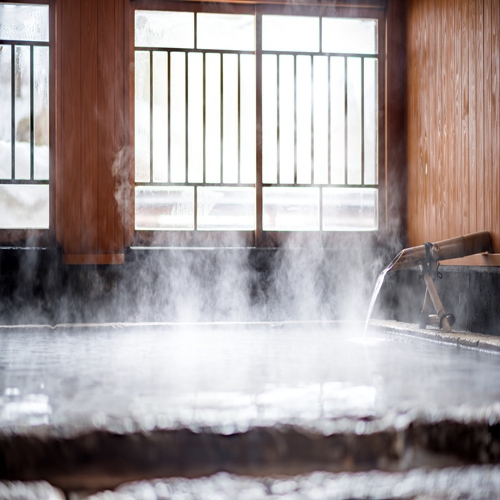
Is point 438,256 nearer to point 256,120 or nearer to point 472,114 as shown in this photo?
point 472,114

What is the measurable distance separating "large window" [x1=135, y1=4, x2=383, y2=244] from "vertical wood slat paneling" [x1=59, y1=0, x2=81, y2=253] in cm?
48

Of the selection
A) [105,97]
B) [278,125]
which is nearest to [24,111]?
[105,97]

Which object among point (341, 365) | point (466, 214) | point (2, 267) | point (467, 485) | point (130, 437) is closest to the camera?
point (130, 437)

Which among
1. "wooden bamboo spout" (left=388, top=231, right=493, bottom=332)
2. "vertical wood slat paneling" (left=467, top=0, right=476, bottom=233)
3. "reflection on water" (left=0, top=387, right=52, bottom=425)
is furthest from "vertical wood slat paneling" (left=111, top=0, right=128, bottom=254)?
"reflection on water" (left=0, top=387, right=52, bottom=425)

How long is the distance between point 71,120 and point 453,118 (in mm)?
2871

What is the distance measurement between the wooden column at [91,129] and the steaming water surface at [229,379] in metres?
1.10

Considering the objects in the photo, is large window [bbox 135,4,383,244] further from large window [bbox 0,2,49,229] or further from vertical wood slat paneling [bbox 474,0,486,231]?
vertical wood slat paneling [bbox 474,0,486,231]

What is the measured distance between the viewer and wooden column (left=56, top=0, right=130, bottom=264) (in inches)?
210

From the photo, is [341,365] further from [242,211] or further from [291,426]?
[242,211]

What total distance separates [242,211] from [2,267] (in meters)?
1.94

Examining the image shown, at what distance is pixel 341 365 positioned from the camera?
10.2ft

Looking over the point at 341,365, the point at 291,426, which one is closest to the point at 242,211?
the point at 341,365

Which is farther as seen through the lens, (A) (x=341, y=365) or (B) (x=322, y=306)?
(B) (x=322, y=306)

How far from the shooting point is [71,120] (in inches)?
210
